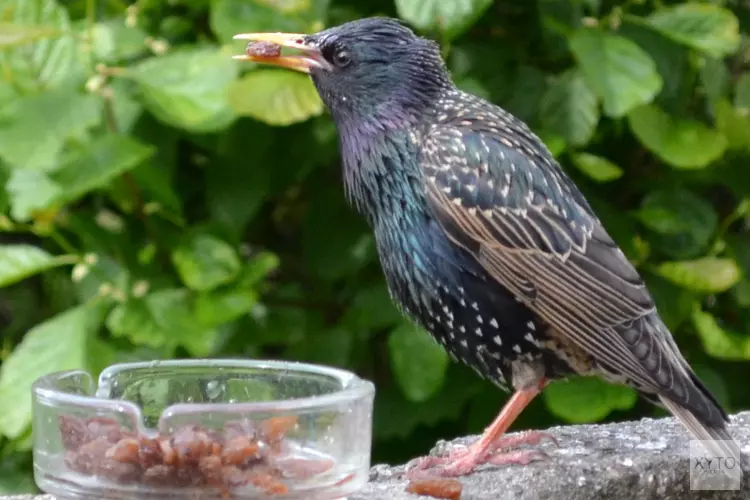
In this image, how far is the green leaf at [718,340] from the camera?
132 inches

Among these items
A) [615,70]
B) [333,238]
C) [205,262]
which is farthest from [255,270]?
[615,70]

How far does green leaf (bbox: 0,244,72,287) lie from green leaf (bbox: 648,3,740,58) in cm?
164

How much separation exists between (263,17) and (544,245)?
93cm

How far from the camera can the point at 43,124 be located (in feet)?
9.84

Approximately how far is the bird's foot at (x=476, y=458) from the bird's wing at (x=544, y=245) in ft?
0.77

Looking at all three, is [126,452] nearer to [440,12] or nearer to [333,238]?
[440,12]

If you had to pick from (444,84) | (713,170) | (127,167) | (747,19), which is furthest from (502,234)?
(747,19)

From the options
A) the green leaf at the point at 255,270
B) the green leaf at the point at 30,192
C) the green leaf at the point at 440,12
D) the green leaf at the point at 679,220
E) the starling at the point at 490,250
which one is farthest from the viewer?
the green leaf at the point at 679,220

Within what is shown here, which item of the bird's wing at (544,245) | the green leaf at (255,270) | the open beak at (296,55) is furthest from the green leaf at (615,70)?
the green leaf at (255,270)

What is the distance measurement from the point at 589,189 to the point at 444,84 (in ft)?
2.76

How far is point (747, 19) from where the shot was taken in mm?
3834

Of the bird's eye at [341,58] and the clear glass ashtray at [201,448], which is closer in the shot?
the clear glass ashtray at [201,448]

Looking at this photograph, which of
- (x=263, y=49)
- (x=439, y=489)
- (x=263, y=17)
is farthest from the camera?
(x=263, y=17)

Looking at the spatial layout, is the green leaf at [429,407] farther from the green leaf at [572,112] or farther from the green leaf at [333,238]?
the green leaf at [572,112]
